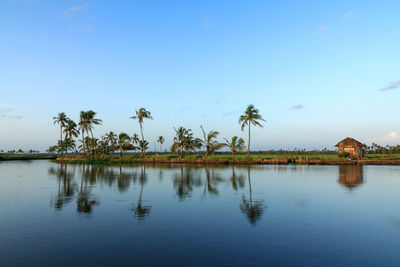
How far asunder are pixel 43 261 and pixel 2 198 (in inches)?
654

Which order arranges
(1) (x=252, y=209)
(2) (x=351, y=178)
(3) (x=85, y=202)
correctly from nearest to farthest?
(1) (x=252, y=209) → (3) (x=85, y=202) → (2) (x=351, y=178)

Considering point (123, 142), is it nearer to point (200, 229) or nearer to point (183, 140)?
point (183, 140)

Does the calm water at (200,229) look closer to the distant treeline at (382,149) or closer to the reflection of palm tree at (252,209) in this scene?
the reflection of palm tree at (252,209)

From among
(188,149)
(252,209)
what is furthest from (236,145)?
(252,209)

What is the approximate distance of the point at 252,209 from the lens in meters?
18.0

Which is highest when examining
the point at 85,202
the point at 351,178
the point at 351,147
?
the point at 351,147

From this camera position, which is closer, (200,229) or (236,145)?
(200,229)

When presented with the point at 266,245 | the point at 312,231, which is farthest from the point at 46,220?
the point at 312,231

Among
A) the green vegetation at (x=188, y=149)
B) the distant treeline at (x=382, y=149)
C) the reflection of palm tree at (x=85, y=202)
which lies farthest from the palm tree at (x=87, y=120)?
the distant treeline at (x=382, y=149)

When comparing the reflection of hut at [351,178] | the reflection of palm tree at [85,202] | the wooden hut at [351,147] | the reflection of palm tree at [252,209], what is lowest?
the reflection of palm tree at [85,202]

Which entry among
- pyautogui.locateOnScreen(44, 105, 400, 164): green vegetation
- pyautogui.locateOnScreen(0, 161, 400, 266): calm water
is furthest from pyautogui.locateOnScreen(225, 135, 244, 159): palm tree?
pyautogui.locateOnScreen(0, 161, 400, 266): calm water

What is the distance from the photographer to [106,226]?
552 inches

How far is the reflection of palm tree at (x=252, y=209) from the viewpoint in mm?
15633

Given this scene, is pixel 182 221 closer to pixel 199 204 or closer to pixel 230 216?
pixel 230 216
